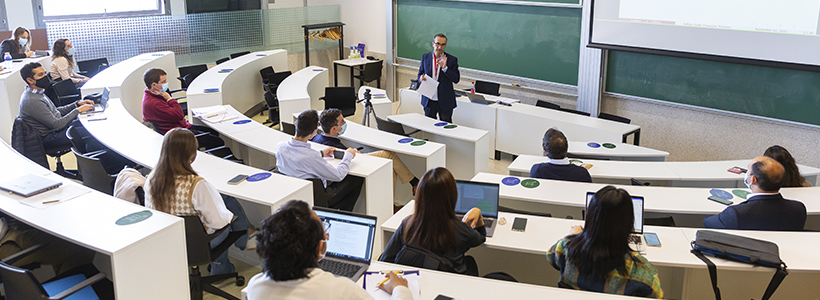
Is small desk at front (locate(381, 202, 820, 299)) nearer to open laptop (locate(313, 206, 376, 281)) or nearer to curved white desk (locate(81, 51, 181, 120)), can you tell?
open laptop (locate(313, 206, 376, 281))

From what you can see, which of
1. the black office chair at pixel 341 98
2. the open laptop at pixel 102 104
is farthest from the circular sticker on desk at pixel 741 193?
the open laptop at pixel 102 104

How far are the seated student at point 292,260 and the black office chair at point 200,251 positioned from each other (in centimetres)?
153

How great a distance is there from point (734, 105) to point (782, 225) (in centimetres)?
361

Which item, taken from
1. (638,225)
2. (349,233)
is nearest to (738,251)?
(638,225)

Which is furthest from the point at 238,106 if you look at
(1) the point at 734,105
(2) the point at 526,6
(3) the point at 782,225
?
(3) the point at 782,225

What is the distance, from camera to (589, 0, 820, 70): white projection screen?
602cm

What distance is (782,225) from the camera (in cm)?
361

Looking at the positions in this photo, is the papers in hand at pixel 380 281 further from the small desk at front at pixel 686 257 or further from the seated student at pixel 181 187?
the seated student at pixel 181 187

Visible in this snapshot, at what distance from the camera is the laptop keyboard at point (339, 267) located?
2.94 meters

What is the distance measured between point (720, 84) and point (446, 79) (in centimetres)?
302

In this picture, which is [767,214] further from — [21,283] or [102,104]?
[102,104]

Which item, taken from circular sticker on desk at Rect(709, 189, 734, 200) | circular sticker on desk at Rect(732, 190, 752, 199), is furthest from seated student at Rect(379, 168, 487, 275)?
circular sticker on desk at Rect(732, 190, 752, 199)

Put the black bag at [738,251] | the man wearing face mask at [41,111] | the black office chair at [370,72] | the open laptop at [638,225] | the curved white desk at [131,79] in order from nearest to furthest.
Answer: the black bag at [738,251] → the open laptop at [638,225] → the man wearing face mask at [41,111] → the curved white desk at [131,79] → the black office chair at [370,72]

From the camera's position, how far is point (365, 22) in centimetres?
1127
